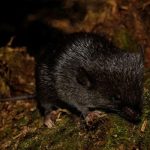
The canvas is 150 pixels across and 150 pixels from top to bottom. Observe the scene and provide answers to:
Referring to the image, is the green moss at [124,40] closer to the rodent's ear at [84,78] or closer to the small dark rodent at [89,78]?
the small dark rodent at [89,78]

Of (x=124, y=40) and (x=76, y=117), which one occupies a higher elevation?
(x=124, y=40)

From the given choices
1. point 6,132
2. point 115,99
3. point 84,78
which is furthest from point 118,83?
point 6,132

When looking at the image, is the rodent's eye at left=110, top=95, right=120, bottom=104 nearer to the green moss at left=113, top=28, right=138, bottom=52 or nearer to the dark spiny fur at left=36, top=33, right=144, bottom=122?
the dark spiny fur at left=36, top=33, right=144, bottom=122

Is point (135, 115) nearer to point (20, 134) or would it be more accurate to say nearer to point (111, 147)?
point (111, 147)

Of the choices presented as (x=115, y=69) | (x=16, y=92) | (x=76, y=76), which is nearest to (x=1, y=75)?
(x=16, y=92)

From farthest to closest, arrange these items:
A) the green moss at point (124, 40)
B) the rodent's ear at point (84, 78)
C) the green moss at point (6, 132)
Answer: the green moss at point (124, 40)
the green moss at point (6, 132)
the rodent's ear at point (84, 78)

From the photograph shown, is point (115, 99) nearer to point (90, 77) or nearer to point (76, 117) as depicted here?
point (90, 77)

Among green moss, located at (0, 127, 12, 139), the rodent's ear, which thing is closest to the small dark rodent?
the rodent's ear

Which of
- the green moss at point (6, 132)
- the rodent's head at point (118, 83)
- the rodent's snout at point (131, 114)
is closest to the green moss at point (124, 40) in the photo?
the rodent's head at point (118, 83)
